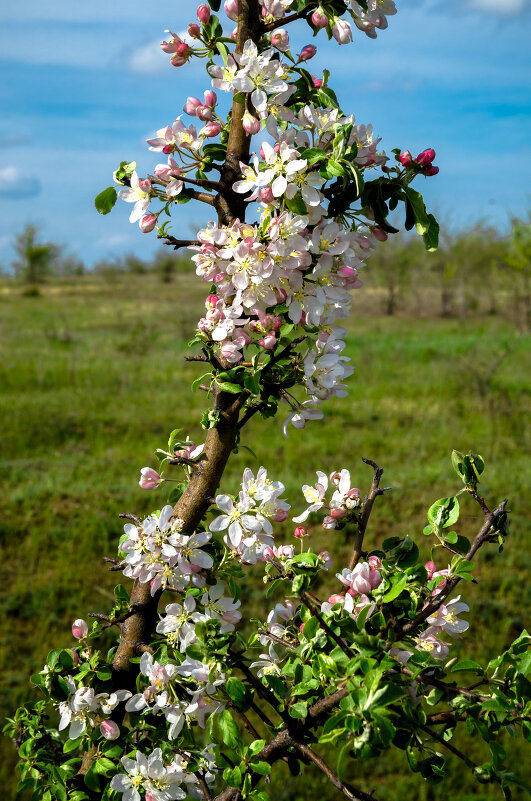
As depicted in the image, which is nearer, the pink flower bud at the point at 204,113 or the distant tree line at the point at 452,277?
the pink flower bud at the point at 204,113

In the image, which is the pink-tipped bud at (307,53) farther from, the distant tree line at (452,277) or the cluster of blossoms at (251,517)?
the distant tree line at (452,277)

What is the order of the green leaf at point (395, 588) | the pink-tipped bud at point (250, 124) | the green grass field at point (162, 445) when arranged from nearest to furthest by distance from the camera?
the green leaf at point (395, 588) < the pink-tipped bud at point (250, 124) < the green grass field at point (162, 445)

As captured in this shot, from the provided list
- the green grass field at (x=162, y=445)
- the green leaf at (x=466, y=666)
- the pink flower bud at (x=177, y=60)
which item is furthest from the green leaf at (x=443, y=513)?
the green grass field at (x=162, y=445)

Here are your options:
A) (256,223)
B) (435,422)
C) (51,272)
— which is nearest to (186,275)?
(51,272)

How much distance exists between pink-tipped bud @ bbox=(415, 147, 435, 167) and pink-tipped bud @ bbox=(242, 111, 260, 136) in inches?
10.8

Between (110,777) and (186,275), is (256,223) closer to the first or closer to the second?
(110,777)

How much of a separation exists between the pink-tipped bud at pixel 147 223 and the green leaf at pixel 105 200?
0.22 ft

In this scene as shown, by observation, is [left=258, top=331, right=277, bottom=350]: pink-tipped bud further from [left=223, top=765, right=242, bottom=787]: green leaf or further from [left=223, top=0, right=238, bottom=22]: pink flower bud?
[left=223, top=765, right=242, bottom=787]: green leaf

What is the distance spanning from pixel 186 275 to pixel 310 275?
37.5 m

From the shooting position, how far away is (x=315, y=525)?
539cm

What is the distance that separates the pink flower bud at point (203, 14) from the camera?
121 cm

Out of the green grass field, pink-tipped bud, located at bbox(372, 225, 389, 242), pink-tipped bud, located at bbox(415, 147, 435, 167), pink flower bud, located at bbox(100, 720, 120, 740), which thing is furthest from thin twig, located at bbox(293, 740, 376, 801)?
the green grass field

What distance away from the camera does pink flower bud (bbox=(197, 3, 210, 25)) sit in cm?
121

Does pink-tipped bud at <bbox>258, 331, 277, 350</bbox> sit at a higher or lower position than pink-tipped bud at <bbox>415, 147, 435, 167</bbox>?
lower
